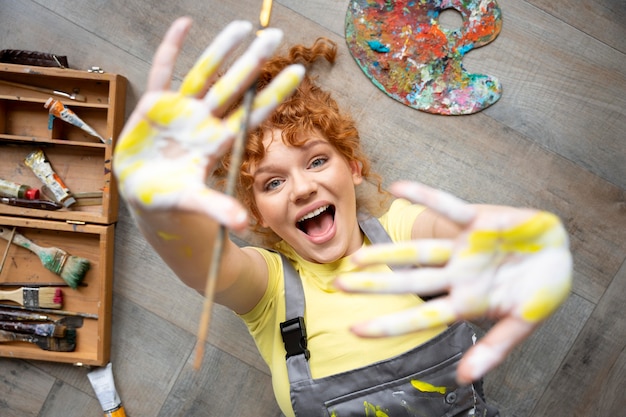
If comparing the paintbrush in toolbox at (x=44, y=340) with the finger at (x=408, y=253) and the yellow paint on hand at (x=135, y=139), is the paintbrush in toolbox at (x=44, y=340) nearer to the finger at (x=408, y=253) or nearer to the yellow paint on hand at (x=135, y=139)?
the yellow paint on hand at (x=135, y=139)

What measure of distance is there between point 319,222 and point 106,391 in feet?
2.31

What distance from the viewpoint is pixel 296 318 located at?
3.15ft

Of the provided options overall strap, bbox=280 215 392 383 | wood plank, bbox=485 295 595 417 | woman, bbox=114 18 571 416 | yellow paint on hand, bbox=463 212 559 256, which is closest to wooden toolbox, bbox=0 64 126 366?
woman, bbox=114 18 571 416

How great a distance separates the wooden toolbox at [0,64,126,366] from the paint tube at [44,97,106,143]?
0.02 meters

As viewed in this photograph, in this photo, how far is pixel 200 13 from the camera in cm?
119

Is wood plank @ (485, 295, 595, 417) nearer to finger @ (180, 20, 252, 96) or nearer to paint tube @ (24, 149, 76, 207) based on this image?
finger @ (180, 20, 252, 96)

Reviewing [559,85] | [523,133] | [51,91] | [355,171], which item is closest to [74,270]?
[51,91]

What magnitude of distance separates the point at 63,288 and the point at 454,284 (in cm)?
101

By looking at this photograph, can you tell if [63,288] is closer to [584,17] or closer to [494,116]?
[494,116]

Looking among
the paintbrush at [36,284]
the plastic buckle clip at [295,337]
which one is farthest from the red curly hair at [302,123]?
the paintbrush at [36,284]

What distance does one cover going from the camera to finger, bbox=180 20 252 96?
0.57m

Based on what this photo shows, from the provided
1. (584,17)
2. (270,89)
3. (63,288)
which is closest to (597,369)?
(584,17)

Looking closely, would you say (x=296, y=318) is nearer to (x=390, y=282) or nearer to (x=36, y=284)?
(x=390, y=282)

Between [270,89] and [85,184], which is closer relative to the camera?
[270,89]
